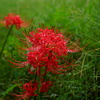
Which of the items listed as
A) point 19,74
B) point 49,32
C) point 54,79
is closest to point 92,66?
point 54,79

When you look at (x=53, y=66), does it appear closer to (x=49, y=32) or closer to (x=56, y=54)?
(x=56, y=54)

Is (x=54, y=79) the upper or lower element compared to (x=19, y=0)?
lower

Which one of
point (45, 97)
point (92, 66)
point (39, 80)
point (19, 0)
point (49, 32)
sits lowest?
point (45, 97)

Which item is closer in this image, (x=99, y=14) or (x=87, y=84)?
(x=87, y=84)

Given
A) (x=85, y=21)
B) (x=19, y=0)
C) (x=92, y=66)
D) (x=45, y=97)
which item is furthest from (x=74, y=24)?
(x=19, y=0)

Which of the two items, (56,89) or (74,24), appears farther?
(74,24)

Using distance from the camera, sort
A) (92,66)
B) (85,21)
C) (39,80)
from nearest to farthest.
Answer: (39,80) < (92,66) < (85,21)

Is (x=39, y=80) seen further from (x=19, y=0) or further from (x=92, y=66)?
(x=19, y=0)

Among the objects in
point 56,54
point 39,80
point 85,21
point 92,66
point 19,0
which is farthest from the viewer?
point 19,0

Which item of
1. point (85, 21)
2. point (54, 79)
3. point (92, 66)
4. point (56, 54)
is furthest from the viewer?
point (85, 21)
